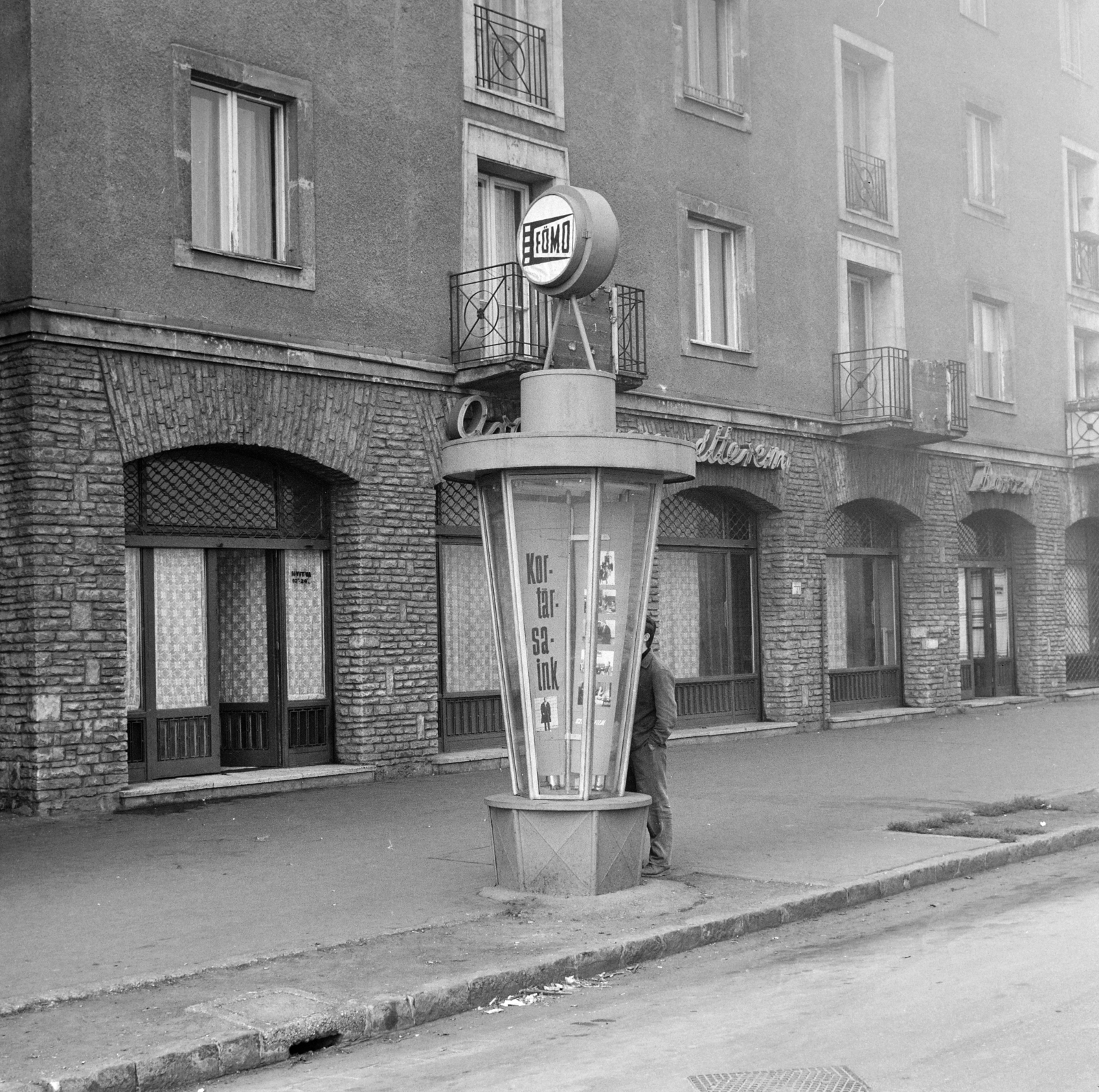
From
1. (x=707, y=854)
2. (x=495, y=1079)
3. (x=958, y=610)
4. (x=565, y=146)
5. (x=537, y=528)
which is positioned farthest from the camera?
(x=958, y=610)

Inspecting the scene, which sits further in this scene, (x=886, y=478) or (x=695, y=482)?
(x=886, y=478)

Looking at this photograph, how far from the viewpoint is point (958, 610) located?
25875 millimetres

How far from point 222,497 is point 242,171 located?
3.22 meters

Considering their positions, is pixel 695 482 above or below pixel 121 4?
below

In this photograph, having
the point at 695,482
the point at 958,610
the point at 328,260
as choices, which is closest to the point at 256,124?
the point at 328,260

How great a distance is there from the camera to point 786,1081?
5527 mm

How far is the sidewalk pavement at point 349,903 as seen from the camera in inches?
251

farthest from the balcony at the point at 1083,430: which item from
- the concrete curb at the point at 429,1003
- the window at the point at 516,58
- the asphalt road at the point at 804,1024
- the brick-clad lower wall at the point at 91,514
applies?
the asphalt road at the point at 804,1024

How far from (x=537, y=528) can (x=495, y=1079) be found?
4.06 meters

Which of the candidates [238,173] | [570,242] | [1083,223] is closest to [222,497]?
[238,173]

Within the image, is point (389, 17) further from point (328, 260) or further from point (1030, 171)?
point (1030, 171)

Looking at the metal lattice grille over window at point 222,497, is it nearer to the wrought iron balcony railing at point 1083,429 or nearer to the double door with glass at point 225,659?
the double door with glass at point 225,659

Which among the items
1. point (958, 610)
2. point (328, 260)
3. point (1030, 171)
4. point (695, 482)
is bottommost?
point (958, 610)

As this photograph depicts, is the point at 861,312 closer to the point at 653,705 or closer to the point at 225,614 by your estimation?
the point at 225,614
